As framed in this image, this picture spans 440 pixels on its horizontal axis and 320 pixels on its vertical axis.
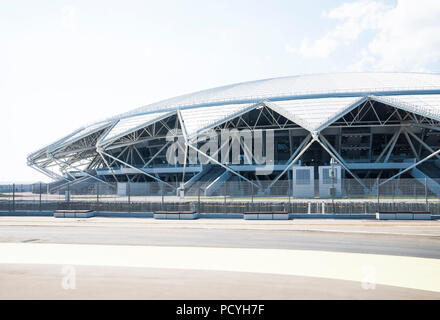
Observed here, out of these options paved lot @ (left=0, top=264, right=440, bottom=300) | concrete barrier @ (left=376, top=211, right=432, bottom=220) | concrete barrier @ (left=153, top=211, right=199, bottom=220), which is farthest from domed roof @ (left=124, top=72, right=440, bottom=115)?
paved lot @ (left=0, top=264, right=440, bottom=300)

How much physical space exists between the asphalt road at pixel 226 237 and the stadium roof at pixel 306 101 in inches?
853

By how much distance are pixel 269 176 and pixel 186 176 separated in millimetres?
12846

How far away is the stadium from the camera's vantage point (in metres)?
39.4

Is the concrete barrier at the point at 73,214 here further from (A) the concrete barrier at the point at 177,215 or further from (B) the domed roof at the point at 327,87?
(B) the domed roof at the point at 327,87


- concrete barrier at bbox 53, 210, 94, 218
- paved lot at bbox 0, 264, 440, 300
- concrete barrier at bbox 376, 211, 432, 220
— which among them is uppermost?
paved lot at bbox 0, 264, 440, 300

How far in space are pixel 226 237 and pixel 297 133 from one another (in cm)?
3400

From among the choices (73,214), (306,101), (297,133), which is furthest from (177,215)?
(297,133)

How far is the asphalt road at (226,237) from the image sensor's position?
1292 centimetres

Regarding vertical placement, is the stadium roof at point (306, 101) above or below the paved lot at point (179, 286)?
above

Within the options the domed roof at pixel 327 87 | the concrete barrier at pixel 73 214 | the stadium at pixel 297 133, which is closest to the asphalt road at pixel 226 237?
the concrete barrier at pixel 73 214

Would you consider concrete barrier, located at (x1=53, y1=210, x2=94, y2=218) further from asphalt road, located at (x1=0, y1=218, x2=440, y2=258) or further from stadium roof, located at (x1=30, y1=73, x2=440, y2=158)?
stadium roof, located at (x1=30, y1=73, x2=440, y2=158)

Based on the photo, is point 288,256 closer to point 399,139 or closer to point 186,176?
point 186,176

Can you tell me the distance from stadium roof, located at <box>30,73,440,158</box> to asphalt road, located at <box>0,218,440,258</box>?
853 inches
